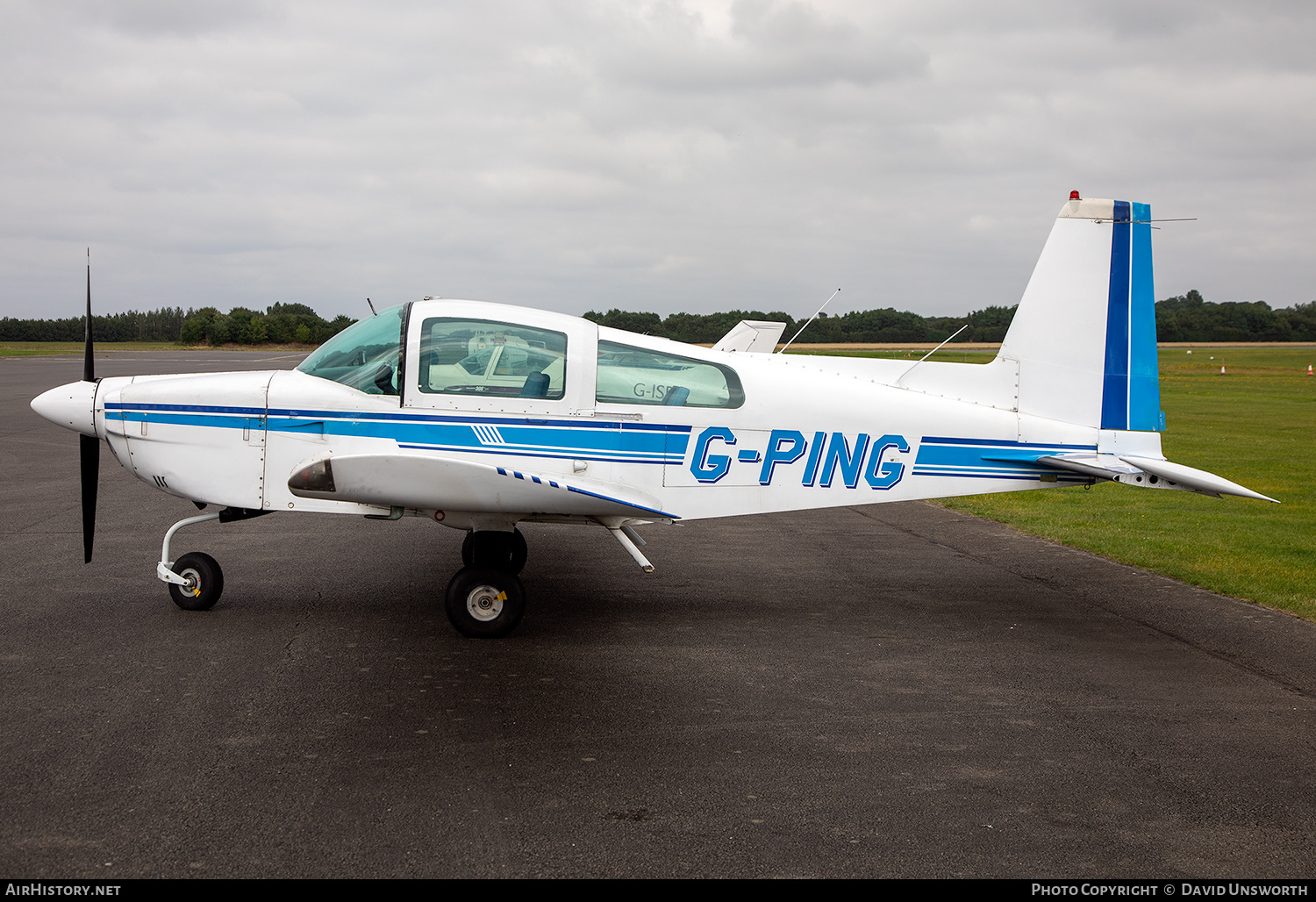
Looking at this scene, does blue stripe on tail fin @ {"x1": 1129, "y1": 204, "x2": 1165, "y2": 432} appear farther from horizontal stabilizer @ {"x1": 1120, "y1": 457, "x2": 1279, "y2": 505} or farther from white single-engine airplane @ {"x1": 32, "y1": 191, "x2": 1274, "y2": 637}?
horizontal stabilizer @ {"x1": 1120, "y1": 457, "x2": 1279, "y2": 505}

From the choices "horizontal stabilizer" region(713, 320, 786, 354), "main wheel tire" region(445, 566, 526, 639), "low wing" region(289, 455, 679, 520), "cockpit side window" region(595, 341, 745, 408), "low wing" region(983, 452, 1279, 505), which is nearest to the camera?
"low wing" region(289, 455, 679, 520)

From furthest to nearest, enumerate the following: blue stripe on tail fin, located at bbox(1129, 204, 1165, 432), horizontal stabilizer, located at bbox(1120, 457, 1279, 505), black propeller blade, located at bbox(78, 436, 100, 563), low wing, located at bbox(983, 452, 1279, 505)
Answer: blue stripe on tail fin, located at bbox(1129, 204, 1165, 432) < black propeller blade, located at bbox(78, 436, 100, 563) < low wing, located at bbox(983, 452, 1279, 505) < horizontal stabilizer, located at bbox(1120, 457, 1279, 505)

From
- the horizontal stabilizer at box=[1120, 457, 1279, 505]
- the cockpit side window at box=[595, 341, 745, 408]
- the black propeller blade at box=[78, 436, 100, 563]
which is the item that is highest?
the cockpit side window at box=[595, 341, 745, 408]

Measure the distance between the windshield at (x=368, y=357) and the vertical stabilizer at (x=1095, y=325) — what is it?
433 centimetres

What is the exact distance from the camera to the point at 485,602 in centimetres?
593

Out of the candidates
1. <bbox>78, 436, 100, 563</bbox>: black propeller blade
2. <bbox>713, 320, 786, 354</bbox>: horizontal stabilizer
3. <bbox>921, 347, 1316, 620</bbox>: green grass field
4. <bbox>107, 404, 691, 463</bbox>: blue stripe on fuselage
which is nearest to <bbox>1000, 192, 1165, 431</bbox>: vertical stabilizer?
<bbox>921, 347, 1316, 620</bbox>: green grass field

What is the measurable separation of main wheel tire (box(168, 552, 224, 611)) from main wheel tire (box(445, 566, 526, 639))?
176 centimetres

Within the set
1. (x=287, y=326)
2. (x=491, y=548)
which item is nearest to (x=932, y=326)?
(x=491, y=548)

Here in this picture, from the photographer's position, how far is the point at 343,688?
16.2 feet

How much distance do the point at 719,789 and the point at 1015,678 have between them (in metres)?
2.35

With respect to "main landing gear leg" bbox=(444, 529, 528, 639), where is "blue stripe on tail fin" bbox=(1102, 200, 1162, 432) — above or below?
above

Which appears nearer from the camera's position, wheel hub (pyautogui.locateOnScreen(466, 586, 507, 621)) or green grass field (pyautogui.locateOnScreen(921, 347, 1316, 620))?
wheel hub (pyautogui.locateOnScreen(466, 586, 507, 621))

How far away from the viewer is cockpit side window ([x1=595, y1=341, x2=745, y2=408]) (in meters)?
6.27
